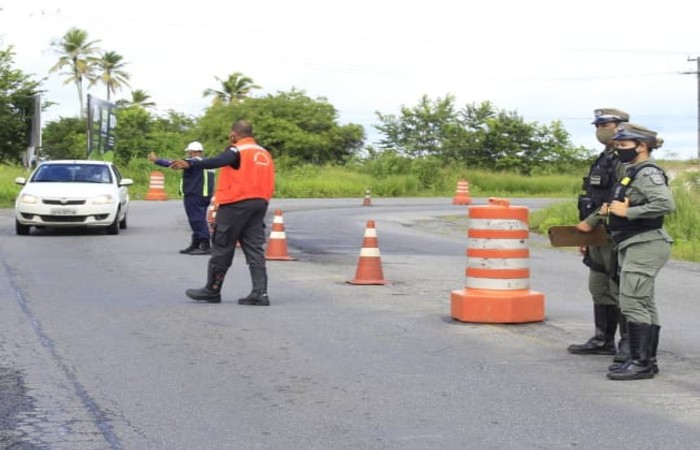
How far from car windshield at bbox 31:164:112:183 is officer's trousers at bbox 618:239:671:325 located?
15.3 meters

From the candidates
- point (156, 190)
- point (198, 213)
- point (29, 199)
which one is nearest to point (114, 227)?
point (29, 199)

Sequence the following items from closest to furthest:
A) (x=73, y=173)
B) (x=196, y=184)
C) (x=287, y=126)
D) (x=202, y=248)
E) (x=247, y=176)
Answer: (x=247, y=176), (x=196, y=184), (x=202, y=248), (x=73, y=173), (x=287, y=126)

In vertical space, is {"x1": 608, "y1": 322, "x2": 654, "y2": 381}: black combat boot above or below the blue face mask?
below

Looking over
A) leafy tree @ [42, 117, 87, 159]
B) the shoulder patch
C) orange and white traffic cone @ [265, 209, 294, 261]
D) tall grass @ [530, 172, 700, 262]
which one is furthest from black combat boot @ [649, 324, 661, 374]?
leafy tree @ [42, 117, 87, 159]

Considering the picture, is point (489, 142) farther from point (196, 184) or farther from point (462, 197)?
point (196, 184)

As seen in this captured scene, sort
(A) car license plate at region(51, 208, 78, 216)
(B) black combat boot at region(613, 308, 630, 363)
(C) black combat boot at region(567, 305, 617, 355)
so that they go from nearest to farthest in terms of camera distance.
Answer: (B) black combat boot at region(613, 308, 630, 363) → (C) black combat boot at region(567, 305, 617, 355) → (A) car license plate at region(51, 208, 78, 216)

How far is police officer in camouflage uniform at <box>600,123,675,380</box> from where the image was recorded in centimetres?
720

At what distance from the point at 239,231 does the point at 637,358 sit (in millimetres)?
4694

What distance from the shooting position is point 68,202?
19.8 metres

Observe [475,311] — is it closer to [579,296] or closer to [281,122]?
[579,296]

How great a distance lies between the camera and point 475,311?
31.6 ft

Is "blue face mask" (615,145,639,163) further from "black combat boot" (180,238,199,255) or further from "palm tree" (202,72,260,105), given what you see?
"palm tree" (202,72,260,105)

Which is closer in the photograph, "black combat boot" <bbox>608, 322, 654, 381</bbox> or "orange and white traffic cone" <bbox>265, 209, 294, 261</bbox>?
"black combat boot" <bbox>608, 322, 654, 381</bbox>

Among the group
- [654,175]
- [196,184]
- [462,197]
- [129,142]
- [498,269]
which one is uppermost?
[129,142]
